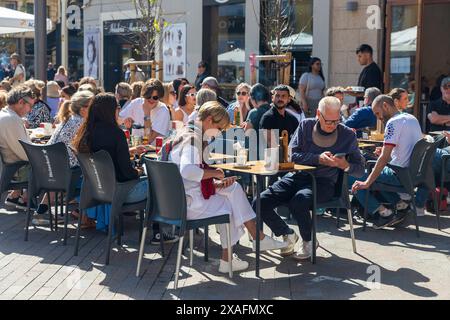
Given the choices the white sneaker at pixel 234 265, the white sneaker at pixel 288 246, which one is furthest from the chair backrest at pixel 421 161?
the white sneaker at pixel 234 265

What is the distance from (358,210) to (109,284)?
3395 mm

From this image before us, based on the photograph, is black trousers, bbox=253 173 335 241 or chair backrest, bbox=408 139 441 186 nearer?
black trousers, bbox=253 173 335 241

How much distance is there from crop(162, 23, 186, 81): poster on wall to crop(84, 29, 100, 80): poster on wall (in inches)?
172

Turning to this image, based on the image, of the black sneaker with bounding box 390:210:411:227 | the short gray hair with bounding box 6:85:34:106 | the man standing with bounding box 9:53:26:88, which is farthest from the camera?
the man standing with bounding box 9:53:26:88

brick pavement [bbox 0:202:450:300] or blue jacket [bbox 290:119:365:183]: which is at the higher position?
blue jacket [bbox 290:119:365:183]

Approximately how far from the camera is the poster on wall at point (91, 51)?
73.2ft

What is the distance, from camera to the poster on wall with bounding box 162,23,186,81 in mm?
17969

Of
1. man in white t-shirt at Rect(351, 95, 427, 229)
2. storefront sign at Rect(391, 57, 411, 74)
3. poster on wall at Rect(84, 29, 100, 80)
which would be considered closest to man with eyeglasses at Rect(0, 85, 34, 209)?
man in white t-shirt at Rect(351, 95, 427, 229)

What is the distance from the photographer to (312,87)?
43.3 ft

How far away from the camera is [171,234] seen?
23.0 feet

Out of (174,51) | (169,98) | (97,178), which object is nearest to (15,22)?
(169,98)

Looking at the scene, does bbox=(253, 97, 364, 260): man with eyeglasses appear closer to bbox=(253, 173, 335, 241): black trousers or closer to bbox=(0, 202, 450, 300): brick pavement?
bbox=(253, 173, 335, 241): black trousers

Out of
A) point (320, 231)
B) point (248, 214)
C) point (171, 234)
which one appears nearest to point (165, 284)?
point (248, 214)

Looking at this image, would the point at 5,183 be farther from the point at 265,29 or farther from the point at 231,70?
the point at 231,70
